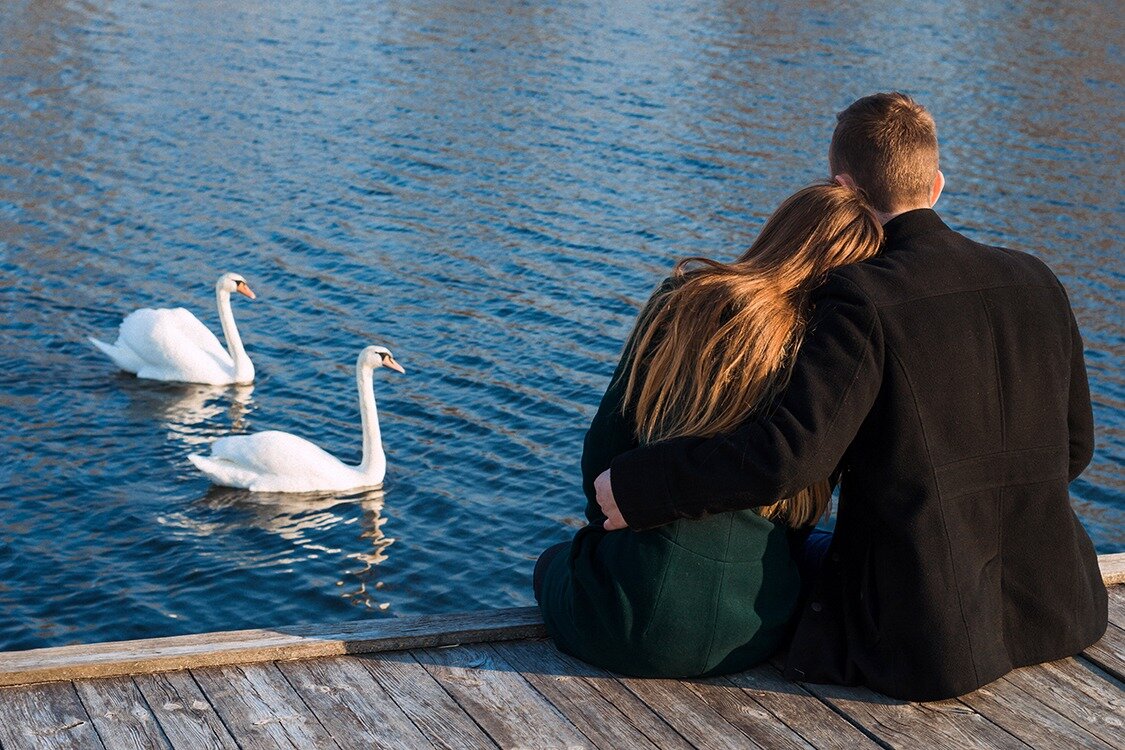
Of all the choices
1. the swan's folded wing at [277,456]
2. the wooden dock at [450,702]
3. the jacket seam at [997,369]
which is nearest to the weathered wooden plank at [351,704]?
the wooden dock at [450,702]

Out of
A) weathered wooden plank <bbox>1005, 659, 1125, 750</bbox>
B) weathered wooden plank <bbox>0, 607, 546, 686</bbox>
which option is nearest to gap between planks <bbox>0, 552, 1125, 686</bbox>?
weathered wooden plank <bbox>0, 607, 546, 686</bbox>

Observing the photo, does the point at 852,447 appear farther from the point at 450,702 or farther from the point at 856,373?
the point at 450,702

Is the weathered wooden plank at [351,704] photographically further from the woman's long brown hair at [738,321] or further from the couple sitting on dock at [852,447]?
the woman's long brown hair at [738,321]

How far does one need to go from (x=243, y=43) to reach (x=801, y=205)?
24.1 m

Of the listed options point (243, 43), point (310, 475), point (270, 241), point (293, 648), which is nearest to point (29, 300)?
point (270, 241)

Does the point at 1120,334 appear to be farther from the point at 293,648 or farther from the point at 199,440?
the point at 293,648

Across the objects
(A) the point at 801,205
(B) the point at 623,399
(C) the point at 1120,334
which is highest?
(A) the point at 801,205

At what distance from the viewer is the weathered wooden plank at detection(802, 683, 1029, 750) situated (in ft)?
13.0

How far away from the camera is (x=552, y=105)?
22156 millimetres

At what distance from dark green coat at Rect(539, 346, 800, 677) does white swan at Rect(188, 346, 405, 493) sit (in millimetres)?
5703

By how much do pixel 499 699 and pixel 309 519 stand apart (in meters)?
5.64

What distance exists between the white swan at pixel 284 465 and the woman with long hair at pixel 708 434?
18.7ft

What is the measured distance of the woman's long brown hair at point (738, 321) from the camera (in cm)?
370

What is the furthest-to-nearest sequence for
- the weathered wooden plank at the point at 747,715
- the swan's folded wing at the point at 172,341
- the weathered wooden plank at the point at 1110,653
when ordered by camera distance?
1. the swan's folded wing at the point at 172,341
2. the weathered wooden plank at the point at 1110,653
3. the weathered wooden plank at the point at 747,715
